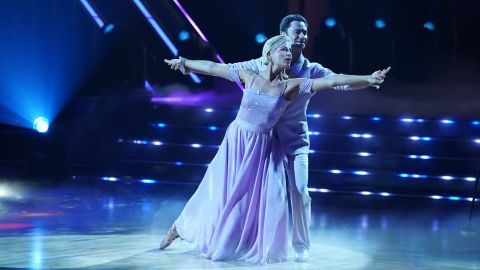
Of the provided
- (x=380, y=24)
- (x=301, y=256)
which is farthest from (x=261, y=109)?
(x=380, y=24)

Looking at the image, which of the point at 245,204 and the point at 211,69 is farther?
the point at 211,69

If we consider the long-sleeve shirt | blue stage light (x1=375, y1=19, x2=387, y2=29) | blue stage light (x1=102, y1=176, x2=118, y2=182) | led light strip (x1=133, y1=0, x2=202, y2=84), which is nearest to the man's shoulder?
the long-sleeve shirt

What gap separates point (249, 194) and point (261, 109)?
0.55 m

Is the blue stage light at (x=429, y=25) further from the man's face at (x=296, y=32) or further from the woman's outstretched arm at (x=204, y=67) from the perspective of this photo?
the woman's outstretched arm at (x=204, y=67)

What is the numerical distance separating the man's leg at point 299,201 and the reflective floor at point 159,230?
0.45ft

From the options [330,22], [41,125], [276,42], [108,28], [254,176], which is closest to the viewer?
[276,42]

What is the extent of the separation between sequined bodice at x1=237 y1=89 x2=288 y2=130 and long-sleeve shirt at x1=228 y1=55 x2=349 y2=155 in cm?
16

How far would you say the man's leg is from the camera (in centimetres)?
545

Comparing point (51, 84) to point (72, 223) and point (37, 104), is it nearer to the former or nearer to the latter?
point (37, 104)

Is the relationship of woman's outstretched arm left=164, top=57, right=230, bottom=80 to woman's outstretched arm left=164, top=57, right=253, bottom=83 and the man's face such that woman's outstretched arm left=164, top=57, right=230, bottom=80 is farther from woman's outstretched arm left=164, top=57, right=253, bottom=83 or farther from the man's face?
the man's face

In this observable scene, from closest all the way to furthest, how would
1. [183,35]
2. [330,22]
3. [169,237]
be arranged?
[169,237] < [183,35] < [330,22]

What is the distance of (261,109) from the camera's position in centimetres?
528

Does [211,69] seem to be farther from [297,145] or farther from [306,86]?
[297,145]

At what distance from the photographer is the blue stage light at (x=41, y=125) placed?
9.95 m
